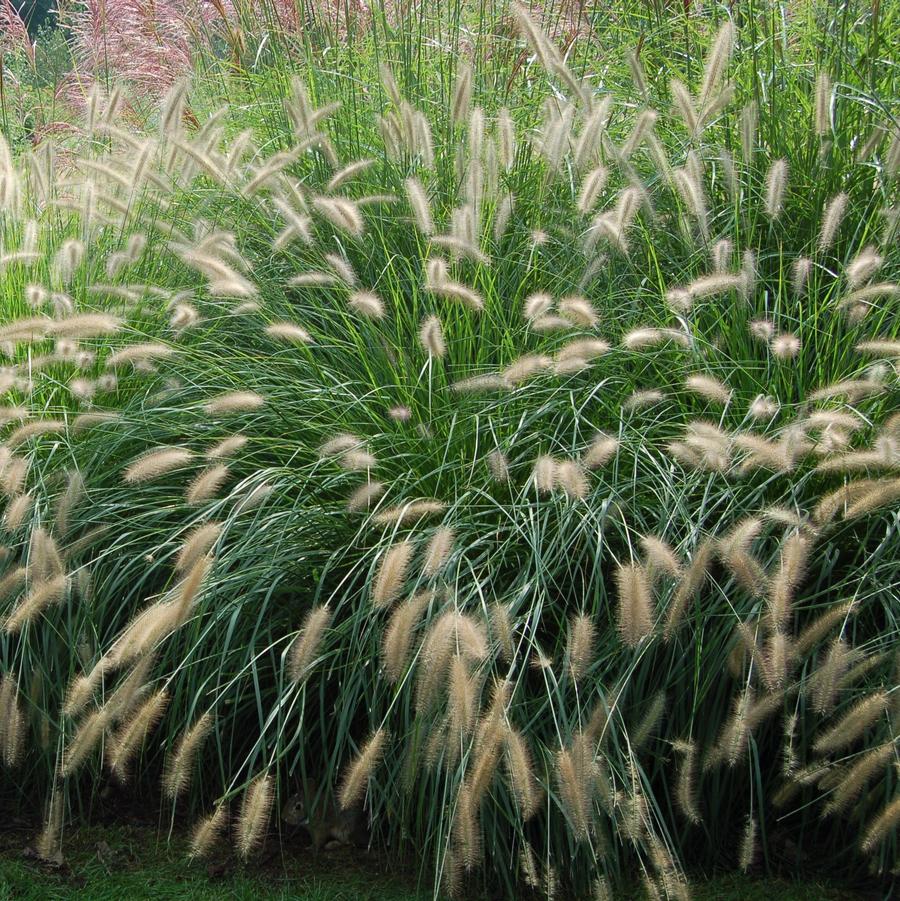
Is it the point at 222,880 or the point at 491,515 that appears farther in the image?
Result: the point at 491,515

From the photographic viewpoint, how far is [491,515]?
300 centimetres

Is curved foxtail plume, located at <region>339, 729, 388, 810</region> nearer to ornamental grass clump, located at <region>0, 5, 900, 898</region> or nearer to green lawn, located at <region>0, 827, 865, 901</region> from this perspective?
ornamental grass clump, located at <region>0, 5, 900, 898</region>

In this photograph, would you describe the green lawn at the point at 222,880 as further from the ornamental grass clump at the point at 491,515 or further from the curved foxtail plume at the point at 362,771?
the curved foxtail plume at the point at 362,771

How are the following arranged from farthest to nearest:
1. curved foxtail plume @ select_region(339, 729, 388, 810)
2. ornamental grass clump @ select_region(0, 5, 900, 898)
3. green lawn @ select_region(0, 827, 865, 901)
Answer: green lawn @ select_region(0, 827, 865, 901) → ornamental grass clump @ select_region(0, 5, 900, 898) → curved foxtail plume @ select_region(339, 729, 388, 810)

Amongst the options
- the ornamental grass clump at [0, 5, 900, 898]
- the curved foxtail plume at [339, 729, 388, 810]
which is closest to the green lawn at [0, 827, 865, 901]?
the ornamental grass clump at [0, 5, 900, 898]

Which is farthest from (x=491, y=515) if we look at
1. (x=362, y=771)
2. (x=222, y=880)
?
(x=222, y=880)

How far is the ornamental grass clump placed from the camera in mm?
2465

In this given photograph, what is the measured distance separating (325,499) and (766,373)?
125cm

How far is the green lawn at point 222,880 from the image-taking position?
8.72 ft

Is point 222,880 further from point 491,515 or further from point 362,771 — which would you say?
point 491,515

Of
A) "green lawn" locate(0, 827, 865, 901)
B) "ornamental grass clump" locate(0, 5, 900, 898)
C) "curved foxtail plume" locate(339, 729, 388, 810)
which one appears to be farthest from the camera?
"green lawn" locate(0, 827, 865, 901)

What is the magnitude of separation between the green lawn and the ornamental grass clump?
0.31 feet

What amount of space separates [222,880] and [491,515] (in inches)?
43.6

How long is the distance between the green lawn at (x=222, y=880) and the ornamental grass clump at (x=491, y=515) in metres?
0.09
